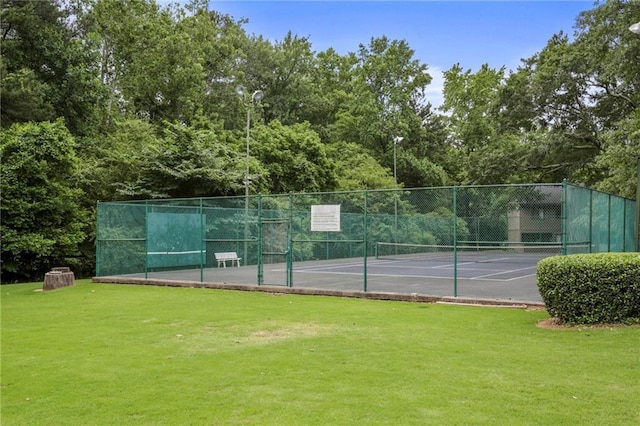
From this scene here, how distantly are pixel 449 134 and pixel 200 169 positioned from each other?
3319cm

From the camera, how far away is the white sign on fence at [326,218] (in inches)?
511

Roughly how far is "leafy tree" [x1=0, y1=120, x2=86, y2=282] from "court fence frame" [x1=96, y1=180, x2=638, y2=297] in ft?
7.63

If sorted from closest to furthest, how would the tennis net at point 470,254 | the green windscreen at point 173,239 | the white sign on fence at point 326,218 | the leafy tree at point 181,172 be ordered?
the white sign on fence at point 326,218 < the green windscreen at point 173,239 < the leafy tree at point 181,172 < the tennis net at point 470,254

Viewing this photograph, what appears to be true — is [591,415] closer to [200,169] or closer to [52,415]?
[52,415]

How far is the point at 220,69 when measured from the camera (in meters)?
41.2

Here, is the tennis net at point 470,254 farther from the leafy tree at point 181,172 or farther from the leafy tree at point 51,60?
the leafy tree at point 51,60

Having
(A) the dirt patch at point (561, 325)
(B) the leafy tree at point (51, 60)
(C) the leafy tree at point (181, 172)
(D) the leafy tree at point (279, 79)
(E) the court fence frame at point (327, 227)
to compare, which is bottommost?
(A) the dirt patch at point (561, 325)

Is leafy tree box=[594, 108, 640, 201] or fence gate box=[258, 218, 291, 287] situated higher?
leafy tree box=[594, 108, 640, 201]

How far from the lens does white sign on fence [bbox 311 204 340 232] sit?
42.5 feet

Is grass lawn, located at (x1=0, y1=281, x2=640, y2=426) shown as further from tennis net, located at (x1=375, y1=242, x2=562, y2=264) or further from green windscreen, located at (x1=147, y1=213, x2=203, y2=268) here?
tennis net, located at (x1=375, y1=242, x2=562, y2=264)

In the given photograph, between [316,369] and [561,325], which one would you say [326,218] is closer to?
[561,325]

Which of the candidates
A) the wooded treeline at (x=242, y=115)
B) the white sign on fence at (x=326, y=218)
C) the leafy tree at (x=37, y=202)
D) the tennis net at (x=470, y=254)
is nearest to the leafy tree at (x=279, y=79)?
the wooded treeline at (x=242, y=115)

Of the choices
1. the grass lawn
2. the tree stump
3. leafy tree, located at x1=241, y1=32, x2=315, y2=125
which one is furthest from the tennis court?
leafy tree, located at x1=241, y1=32, x2=315, y2=125

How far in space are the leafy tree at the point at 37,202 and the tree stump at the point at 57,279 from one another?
9.06 feet
